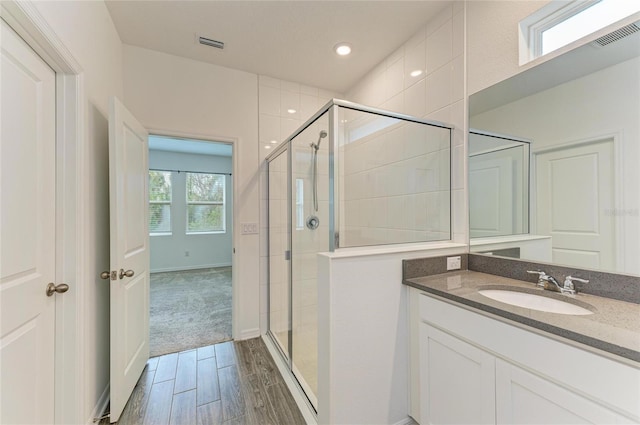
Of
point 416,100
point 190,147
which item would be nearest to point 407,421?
point 416,100

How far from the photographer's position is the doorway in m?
4.61

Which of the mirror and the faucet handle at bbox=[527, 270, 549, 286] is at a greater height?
the mirror

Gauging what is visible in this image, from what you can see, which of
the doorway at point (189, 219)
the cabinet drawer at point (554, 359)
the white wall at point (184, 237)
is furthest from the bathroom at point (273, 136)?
the white wall at point (184, 237)

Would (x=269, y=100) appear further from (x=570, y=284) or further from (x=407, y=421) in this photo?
(x=407, y=421)

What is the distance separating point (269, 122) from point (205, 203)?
3.88 metres

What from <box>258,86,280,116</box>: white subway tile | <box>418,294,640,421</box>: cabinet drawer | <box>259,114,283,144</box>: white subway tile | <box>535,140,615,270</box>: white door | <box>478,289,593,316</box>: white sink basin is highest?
<box>258,86,280,116</box>: white subway tile

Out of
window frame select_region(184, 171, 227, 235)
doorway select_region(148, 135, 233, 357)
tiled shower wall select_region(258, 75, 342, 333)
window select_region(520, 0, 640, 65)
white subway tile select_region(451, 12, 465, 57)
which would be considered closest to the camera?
window select_region(520, 0, 640, 65)

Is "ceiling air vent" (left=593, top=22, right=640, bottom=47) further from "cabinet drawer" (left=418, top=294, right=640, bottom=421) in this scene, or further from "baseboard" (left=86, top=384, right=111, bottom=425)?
"baseboard" (left=86, top=384, right=111, bottom=425)

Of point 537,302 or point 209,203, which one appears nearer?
point 537,302

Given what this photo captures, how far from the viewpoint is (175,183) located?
18.0ft

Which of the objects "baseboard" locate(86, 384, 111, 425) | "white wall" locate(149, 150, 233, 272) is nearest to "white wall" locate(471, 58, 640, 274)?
"baseboard" locate(86, 384, 111, 425)

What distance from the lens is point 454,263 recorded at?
5.30 feet

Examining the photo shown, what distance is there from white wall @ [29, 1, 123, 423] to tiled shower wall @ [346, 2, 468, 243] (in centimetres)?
193

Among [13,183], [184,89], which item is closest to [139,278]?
[13,183]
